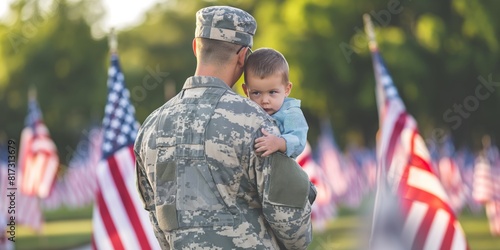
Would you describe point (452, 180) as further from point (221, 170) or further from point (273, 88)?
point (221, 170)

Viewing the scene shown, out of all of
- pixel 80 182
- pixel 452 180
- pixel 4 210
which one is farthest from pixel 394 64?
pixel 4 210

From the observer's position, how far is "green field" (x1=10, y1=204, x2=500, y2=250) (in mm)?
16394

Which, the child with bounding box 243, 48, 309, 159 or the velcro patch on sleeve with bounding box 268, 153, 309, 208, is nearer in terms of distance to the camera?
the velcro patch on sleeve with bounding box 268, 153, 309, 208

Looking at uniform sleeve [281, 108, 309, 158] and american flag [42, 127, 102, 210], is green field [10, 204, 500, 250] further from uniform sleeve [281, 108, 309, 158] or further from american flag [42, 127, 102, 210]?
uniform sleeve [281, 108, 309, 158]

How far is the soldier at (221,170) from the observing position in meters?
3.45

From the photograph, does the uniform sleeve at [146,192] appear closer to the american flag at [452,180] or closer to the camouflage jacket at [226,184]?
the camouflage jacket at [226,184]

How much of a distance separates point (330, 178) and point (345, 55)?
580cm

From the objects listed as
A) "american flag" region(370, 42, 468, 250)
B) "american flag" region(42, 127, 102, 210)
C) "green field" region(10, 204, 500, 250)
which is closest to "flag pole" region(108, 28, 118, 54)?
"american flag" region(370, 42, 468, 250)

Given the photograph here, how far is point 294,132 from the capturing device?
367 centimetres

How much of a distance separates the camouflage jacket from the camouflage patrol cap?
7.5 inches

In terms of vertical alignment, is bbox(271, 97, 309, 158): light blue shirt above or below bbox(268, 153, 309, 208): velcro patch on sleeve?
above

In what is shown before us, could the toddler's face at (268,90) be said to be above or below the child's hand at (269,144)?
above

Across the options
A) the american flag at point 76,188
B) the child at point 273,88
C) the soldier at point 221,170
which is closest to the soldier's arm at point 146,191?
the soldier at point 221,170

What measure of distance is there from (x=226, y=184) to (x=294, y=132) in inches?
13.7
